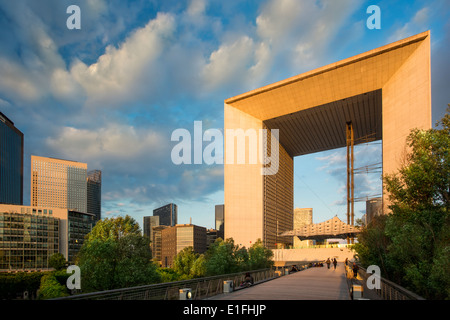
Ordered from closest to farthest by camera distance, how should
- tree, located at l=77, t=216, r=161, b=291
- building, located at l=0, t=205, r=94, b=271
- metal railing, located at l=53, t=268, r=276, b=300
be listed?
metal railing, located at l=53, t=268, r=276, b=300 → tree, located at l=77, t=216, r=161, b=291 → building, located at l=0, t=205, r=94, b=271

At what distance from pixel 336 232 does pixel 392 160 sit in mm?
25081

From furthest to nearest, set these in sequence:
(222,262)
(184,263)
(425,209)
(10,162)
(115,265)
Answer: (10,162), (184,263), (222,262), (115,265), (425,209)

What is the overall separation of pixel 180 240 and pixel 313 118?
402ft

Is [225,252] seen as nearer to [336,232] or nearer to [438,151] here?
[438,151]

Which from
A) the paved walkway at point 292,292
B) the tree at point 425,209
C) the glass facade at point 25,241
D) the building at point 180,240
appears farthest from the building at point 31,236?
the tree at point 425,209

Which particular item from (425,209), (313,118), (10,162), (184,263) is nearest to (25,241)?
(10,162)

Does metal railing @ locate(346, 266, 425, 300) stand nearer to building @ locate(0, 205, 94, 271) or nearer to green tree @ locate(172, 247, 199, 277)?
green tree @ locate(172, 247, 199, 277)

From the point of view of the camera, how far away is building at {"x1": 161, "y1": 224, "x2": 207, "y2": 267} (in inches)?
6722

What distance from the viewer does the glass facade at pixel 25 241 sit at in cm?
9919

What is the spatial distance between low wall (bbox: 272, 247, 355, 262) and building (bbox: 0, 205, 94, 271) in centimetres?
6609

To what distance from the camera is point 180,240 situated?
564 feet

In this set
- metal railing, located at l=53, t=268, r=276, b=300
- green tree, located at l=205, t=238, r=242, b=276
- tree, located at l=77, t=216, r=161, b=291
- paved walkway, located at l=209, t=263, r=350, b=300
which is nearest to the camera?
metal railing, located at l=53, t=268, r=276, b=300

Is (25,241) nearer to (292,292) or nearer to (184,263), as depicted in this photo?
(184,263)

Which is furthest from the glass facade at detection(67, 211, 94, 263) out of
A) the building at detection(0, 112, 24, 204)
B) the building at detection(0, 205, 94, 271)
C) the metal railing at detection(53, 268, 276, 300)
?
the metal railing at detection(53, 268, 276, 300)
